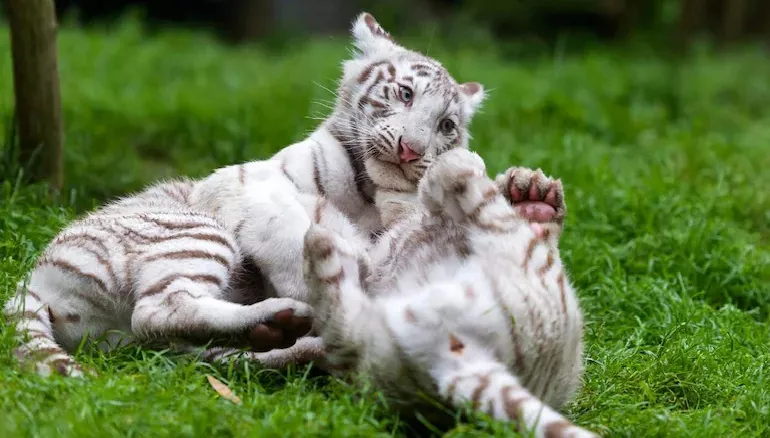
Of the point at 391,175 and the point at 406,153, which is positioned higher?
the point at 406,153

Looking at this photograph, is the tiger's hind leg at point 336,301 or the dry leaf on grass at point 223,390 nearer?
the dry leaf on grass at point 223,390

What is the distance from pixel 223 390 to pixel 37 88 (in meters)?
2.75

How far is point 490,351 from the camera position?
10.2 ft

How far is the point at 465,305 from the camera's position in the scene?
3.13 metres

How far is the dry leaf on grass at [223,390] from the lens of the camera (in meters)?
3.14

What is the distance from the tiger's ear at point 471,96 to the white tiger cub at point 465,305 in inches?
32.1

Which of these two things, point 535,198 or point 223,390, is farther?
point 535,198

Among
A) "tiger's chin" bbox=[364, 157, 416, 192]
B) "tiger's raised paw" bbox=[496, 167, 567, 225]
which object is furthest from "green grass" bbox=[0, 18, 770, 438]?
"tiger's chin" bbox=[364, 157, 416, 192]

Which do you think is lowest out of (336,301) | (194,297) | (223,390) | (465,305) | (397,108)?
(223,390)

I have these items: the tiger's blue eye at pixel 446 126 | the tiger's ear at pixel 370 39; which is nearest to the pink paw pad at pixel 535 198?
the tiger's blue eye at pixel 446 126

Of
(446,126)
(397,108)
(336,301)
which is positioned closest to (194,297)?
(336,301)

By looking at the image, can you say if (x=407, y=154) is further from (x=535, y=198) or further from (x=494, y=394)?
(x=494, y=394)

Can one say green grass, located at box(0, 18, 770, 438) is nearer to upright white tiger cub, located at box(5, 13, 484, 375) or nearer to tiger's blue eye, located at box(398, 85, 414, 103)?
upright white tiger cub, located at box(5, 13, 484, 375)

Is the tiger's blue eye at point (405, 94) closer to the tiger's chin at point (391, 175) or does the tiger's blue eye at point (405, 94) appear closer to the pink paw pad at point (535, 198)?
the tiger's chin at point (391, 175)
